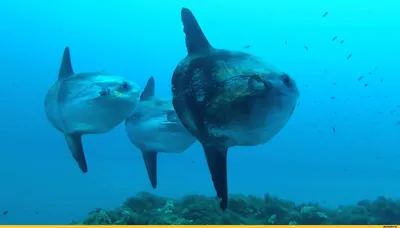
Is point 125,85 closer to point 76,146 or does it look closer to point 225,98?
point 76,146

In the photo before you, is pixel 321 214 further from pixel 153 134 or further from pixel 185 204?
pixel 153 134

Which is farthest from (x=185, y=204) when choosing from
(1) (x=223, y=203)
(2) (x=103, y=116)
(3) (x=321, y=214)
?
(1) (x=223, y=203)

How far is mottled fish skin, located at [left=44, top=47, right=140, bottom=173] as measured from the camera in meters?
4.21

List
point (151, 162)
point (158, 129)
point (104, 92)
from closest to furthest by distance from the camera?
point (104, 92) → point (158, 129) → point (151, 162)

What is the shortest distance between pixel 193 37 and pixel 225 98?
37.7 inches

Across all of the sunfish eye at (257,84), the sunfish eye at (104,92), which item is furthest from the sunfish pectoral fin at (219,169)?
the sunfish eye at (104,92)

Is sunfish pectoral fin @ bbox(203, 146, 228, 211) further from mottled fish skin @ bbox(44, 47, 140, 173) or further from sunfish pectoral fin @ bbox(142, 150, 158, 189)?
sunfish pectoral fin @ bbox(142, 150, 158, 189)

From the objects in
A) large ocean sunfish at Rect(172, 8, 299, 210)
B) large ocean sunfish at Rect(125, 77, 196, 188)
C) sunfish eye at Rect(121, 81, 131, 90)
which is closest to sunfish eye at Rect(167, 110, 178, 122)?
large ocean sunfish at Rect(125, 77, 196, 188)

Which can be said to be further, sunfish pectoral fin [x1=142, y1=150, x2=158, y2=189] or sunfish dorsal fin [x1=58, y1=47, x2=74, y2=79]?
sunfish pectoral fin [x1=142, y1=150, x2=158, y2=189]

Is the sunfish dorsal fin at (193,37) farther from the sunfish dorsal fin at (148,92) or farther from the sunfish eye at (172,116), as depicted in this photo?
the sunfish dorsal fin at (148,92)

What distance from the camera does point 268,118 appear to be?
284 cm

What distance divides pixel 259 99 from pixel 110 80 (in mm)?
2075

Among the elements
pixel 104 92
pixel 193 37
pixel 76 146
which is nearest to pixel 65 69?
pixel 76 146

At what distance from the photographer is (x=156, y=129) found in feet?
15.9
